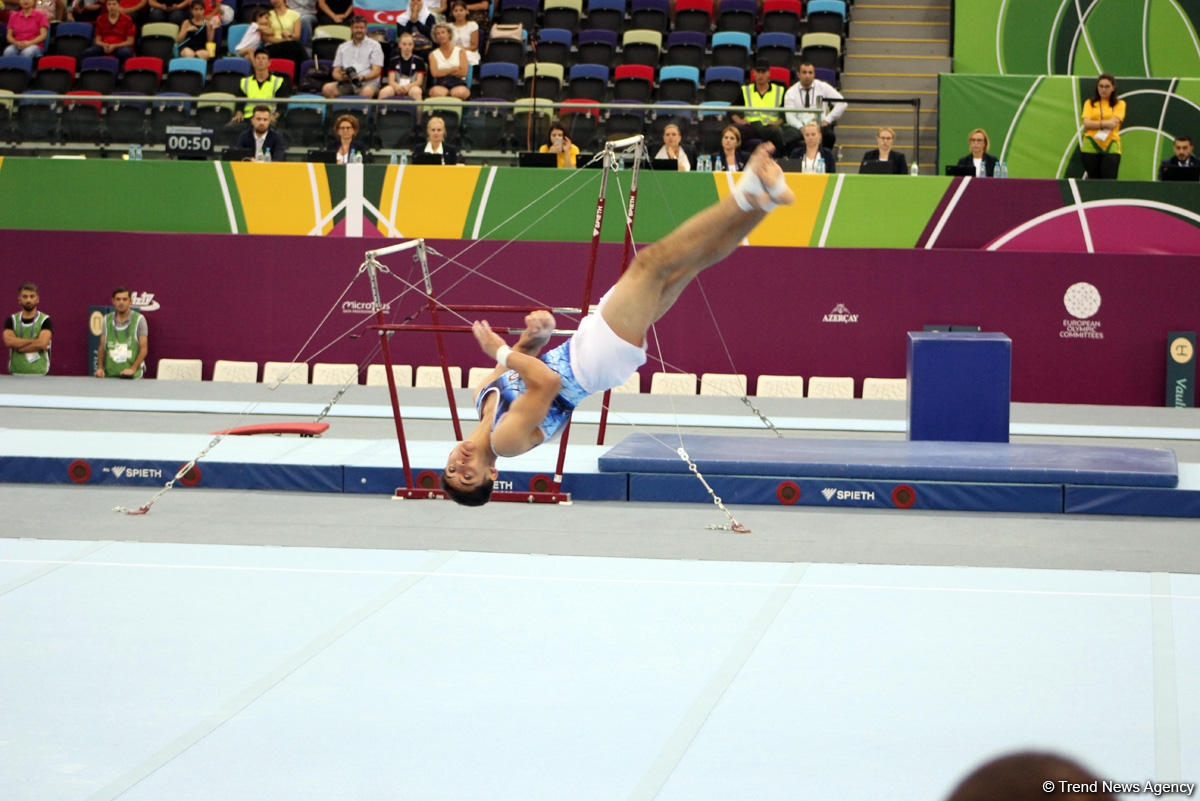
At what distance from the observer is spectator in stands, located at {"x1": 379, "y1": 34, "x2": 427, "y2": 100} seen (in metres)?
14.5

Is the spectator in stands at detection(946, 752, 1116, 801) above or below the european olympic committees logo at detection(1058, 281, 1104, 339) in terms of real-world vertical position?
above

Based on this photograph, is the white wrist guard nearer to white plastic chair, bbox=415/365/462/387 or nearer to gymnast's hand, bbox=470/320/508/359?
gymnast's hand, bbox=470/320/508/359

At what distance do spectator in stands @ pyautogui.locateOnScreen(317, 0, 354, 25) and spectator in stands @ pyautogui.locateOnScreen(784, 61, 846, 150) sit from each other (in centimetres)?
580

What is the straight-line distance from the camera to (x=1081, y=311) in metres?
13.4

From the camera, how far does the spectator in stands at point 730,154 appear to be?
13148 millimetres

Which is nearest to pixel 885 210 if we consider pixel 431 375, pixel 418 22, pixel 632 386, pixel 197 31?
pixel 632 386

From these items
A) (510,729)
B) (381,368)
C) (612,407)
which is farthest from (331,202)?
(510,729)

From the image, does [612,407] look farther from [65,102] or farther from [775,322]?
[65,102]

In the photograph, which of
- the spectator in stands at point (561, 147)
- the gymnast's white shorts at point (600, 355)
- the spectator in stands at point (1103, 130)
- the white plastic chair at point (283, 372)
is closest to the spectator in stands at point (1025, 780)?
the gymnast's white shorts at point (600, 355)

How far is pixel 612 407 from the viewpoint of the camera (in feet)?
41.0

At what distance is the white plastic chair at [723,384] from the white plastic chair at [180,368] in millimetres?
5485

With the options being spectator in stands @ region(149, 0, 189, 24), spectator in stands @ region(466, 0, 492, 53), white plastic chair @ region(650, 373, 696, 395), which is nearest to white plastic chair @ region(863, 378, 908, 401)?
white plastic chair @ region(650, 373, 696, 395)

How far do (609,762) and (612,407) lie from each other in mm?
8041

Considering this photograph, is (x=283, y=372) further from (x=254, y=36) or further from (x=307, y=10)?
(x=307, y=10)
